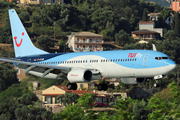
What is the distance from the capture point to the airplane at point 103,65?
148 feet

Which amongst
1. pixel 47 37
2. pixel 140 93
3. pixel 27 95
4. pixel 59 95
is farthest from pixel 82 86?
pixel 47 37

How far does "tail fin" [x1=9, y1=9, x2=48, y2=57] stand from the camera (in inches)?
2397

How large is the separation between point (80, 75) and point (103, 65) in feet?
11.9

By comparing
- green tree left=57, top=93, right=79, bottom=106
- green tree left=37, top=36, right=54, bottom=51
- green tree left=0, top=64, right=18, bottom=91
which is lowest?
green tree left=57, top=93, right=79, bottom=106

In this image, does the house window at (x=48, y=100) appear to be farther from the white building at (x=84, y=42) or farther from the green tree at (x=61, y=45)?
the white building at (x=84, y=42)

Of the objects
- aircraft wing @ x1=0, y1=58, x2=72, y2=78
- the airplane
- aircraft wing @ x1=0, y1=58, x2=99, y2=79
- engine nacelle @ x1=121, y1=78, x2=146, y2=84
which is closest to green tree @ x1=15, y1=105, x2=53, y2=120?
the airplane

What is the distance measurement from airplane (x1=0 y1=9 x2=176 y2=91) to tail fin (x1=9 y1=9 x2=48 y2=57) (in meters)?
3.59

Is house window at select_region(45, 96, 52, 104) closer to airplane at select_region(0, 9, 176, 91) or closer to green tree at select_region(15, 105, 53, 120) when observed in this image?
green tree at select_region(15, 105, 53, 120)

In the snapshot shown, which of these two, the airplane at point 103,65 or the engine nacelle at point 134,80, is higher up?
the airplane at point 103,65

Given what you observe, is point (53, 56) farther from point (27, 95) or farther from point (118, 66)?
point (27, 95)

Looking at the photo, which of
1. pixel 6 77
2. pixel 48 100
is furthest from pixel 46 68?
pixel 48 100

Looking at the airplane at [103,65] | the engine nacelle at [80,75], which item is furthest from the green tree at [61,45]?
the engine nacelle at [80,75]

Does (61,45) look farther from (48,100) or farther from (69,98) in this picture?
(69,98)

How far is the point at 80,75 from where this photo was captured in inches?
1869
